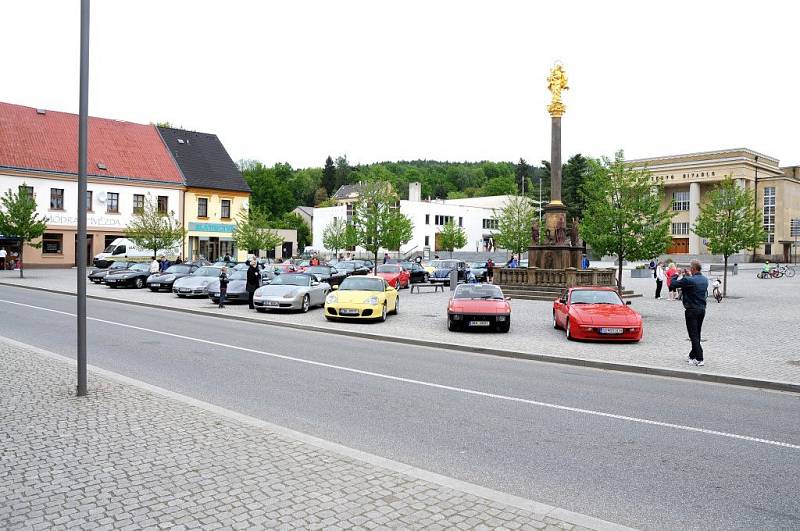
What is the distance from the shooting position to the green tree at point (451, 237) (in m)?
80.1

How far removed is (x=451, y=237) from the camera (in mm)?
80312

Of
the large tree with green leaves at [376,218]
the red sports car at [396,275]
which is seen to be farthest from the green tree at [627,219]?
the large tree with green leaves at [376,218]

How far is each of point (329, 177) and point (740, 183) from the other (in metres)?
86.2

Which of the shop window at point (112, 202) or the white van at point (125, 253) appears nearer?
the white van at point (125, 253)

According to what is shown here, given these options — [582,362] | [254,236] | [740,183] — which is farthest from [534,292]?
[740,183]

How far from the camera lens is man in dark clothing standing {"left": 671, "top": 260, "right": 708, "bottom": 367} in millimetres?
11328

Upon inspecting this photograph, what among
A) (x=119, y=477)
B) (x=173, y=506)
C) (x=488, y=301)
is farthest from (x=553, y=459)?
(x=488, y=301)

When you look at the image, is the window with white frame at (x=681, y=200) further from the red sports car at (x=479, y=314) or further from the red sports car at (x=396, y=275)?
the red sports car at (x=479, y=314)

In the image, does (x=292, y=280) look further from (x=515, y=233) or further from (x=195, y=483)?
(x=515, y=233)

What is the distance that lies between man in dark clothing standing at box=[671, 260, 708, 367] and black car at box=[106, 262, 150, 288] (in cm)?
2754

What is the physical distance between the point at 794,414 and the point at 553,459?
428cm

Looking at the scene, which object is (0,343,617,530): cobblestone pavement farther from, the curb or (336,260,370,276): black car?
(336,260,370,276): black car

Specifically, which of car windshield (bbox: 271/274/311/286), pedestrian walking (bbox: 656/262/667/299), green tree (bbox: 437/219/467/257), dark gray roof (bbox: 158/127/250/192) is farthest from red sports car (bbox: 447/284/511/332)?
green tree (bbox: 437/219/467/257)

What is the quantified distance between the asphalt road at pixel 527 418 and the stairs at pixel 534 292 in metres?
12.9
